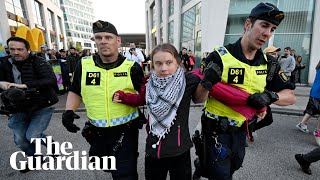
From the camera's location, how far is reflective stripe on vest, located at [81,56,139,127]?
1.92 m

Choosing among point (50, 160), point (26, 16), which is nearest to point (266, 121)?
point (50, 160)

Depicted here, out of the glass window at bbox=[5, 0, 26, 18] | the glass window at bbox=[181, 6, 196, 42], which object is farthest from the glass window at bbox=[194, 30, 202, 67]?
the glass window at bbox=[5, 0, 26, 18]

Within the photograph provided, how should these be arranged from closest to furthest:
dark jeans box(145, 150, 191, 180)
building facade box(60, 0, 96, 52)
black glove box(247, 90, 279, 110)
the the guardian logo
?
black glove box(247, 90, 279, 110), dark jeans box(145, 150, 191, 180), the the guardian logo, building facade box(60, 0, 96, 52)

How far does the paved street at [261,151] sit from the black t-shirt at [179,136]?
1413mm

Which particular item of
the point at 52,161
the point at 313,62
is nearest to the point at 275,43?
the point at 313,62

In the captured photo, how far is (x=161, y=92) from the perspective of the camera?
165cm

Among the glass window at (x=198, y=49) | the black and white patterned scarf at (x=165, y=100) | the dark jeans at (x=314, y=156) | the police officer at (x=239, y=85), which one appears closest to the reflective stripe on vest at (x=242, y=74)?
the police officer at (x=239, y=85)

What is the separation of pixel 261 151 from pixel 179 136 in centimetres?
259

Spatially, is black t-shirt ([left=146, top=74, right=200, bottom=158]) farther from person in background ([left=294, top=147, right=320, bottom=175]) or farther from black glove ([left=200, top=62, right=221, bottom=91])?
person in background ([left=294, top=147, right=320, bottom=175])

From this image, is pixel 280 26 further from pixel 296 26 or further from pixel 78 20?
pixel 78 20

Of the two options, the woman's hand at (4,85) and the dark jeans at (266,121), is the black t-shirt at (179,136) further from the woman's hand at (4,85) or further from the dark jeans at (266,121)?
the woman's hand at (4,85)

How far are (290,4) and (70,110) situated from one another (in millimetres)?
12110

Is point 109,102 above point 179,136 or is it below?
above

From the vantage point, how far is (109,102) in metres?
1.92
